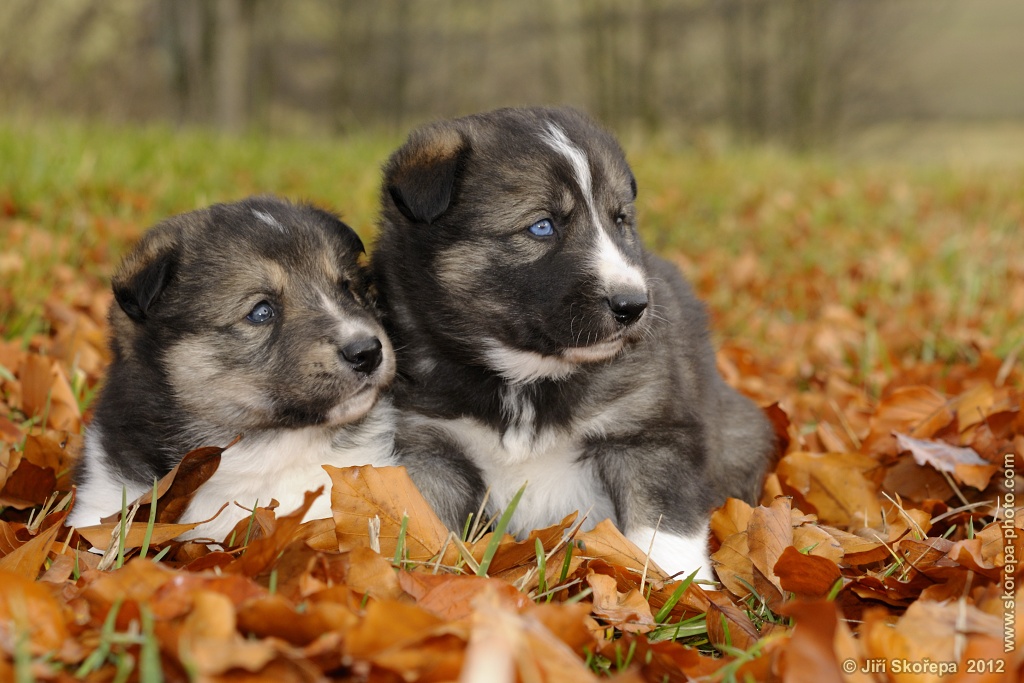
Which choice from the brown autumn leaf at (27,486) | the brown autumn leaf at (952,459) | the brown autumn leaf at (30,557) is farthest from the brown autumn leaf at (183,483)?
the brown autumn leaf at (952,459)

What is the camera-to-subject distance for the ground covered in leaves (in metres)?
1.97

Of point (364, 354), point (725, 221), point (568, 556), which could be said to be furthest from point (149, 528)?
point (725, 221)

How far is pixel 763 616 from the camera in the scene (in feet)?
9.21

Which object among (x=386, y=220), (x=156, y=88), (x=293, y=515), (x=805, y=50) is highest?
(x=386, y=220)

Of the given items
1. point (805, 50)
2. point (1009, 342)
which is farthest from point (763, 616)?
point (805, 50)

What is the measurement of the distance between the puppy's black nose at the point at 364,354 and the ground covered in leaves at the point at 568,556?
1.18 feet

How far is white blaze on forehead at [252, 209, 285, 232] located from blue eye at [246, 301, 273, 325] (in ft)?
0.87

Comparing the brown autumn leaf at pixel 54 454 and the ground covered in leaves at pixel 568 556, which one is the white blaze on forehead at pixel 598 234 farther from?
the brown autumn leaf at pixel 54 454

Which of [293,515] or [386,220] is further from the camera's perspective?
[386,220]

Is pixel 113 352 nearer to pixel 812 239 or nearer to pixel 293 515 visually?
pixel 293 515

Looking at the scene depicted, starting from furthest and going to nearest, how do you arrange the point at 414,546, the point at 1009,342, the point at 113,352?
the point at 1009,342 < the point at 113,352 < the point at 414,546

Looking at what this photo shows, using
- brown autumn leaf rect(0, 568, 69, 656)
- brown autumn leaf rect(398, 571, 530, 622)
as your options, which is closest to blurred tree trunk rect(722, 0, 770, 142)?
brown autumn leaf rect(398, 571, 530, 622)

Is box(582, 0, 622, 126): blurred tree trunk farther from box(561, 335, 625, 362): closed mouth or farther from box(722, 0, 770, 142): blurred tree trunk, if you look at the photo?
box(561, 335, 625, 362): closed mouth

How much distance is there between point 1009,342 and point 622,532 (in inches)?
129
